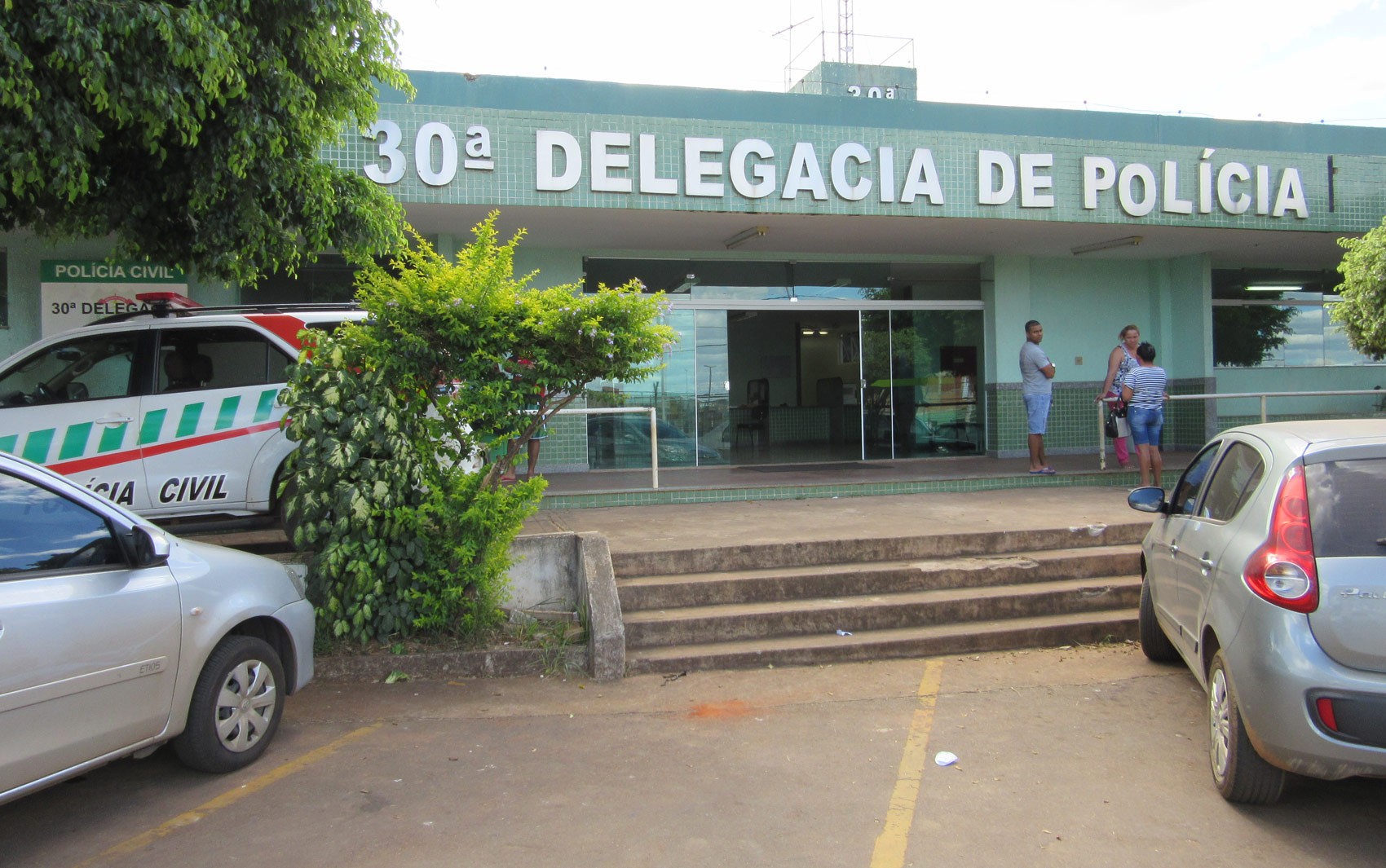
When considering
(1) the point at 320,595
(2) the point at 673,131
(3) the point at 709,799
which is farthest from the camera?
(2) the point at 673,131

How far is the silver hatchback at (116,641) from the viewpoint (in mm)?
3471

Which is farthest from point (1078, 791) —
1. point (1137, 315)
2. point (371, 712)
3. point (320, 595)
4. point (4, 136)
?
point (1137, 315)

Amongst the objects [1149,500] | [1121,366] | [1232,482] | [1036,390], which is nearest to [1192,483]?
[1149,500]

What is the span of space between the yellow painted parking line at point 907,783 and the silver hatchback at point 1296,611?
1.27m

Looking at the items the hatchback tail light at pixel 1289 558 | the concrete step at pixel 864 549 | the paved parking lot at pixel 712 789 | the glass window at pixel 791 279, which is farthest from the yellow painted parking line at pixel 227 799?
the glass window at pixel 791 279

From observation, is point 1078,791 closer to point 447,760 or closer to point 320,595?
point 447,760

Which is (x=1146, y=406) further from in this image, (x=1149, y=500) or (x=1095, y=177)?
(x=1149, y=500)

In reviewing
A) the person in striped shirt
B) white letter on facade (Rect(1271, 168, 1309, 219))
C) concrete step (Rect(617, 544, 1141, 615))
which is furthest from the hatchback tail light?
white letter on facade (Rect(1271, 168, 1309, 219))

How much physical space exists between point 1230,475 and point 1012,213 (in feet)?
23.6

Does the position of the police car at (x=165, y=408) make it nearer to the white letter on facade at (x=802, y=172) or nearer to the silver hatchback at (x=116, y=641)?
the silver hatchback at (x=116, y=641)

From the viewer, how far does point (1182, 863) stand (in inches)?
140

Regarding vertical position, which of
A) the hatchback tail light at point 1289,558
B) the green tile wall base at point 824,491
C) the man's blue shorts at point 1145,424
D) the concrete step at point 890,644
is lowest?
the concrete step at point 890,644

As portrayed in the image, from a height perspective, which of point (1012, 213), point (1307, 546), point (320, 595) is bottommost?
point (320, 595)

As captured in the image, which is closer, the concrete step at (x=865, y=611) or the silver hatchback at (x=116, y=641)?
the silver hatchback at (x=116, y=641)
